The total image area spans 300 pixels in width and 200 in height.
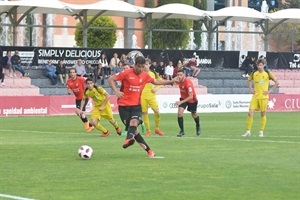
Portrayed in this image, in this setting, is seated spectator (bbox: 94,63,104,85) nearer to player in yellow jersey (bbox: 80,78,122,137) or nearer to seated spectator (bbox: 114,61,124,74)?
seated spectator (bbox: 114,61,124,74)

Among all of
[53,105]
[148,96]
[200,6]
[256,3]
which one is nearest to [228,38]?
[200,6]

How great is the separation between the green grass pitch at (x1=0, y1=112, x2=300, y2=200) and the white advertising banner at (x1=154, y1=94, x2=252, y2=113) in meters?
18.5

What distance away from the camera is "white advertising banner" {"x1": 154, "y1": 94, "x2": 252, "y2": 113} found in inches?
1833

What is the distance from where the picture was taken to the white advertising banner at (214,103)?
153 ft

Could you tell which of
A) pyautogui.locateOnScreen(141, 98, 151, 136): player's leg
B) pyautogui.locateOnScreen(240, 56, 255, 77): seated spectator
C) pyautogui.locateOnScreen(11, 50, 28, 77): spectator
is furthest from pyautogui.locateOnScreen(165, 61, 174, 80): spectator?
pyautogui.locateOnScreen(141, 98, 151, 136): player's leg

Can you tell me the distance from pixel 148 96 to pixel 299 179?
1451cm

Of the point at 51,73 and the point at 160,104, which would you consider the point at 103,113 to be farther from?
the point at 51,73

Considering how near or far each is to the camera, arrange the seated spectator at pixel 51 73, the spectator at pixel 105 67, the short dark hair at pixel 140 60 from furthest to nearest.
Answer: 1. the spectator at pixel 105 67
2. the seated spectator at pixel 51 73
3. the short dark hair at pixel 140 60

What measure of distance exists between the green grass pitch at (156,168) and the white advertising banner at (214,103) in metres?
18.5

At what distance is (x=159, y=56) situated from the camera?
53375mm

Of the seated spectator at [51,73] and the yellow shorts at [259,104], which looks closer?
the yellow shorts at [259,104]

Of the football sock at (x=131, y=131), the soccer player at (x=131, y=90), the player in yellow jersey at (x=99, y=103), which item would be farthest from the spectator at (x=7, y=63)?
the football sock at (x=131, y=131)

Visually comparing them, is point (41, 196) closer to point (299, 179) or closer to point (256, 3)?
point (299, 179)

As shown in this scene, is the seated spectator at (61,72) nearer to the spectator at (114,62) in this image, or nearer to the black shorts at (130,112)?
the spectator at (114,62)
